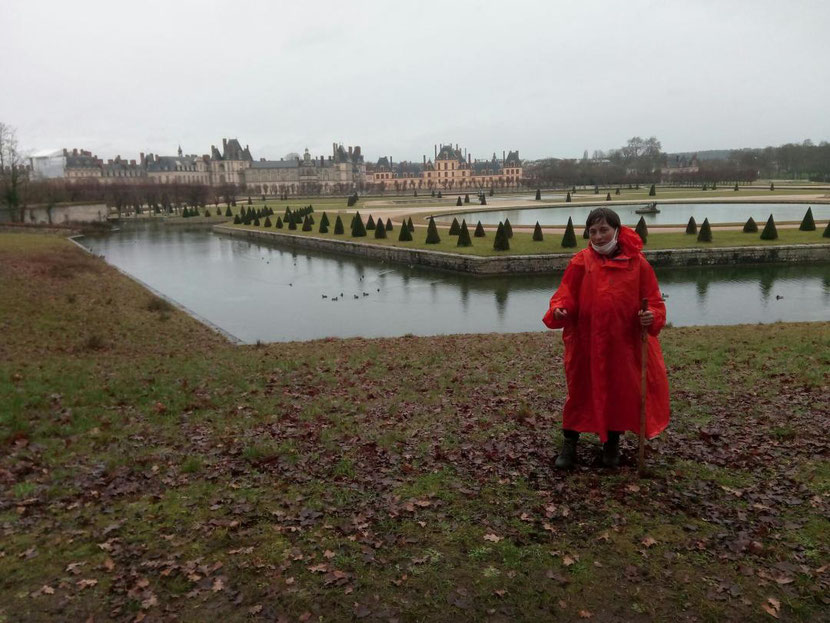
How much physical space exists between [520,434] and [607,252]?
2.19 metres

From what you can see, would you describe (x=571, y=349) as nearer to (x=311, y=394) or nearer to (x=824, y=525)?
(x=824, y=525)

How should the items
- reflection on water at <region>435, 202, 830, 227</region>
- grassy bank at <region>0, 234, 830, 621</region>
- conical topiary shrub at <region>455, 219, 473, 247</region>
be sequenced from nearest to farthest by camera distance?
1. grassy bank at <region>0, 234, 830, 621</region>
2. conical topiary shrub at <region>455, 219, 473, 247</region>
3. reflection on water at <region>435, 202, 830, 227</region>

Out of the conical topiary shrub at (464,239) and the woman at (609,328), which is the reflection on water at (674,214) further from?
the woman at (609,328)

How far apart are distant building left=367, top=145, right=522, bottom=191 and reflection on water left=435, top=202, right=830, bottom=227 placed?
7661 centimetres

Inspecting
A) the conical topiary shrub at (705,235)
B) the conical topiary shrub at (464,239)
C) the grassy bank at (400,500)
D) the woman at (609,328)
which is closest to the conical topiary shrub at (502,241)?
the conical topiary shrub at (464,239)

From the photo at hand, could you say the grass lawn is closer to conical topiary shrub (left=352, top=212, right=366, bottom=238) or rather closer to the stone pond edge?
the stone pond edge

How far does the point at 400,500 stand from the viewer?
452 cm

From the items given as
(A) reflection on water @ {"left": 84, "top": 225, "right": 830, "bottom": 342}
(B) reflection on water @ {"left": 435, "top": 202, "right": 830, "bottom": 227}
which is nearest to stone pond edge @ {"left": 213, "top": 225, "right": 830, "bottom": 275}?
(A) reflection on water @ {"left": 84, "top": 225, "right": 830, "bottom": 342}

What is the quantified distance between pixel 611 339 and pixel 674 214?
41958 mm

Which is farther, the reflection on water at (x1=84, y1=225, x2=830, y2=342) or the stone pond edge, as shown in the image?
the stone pond edge

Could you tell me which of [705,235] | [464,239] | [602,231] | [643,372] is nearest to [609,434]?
[643,372]

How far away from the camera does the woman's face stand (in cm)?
425

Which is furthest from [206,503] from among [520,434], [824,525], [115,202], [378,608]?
[115,202]

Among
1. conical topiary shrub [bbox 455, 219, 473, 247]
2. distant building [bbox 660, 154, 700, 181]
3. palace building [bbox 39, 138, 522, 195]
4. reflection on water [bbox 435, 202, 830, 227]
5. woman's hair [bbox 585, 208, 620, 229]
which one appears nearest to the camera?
woman's hair [bbox 585, 208, 620, 229]
